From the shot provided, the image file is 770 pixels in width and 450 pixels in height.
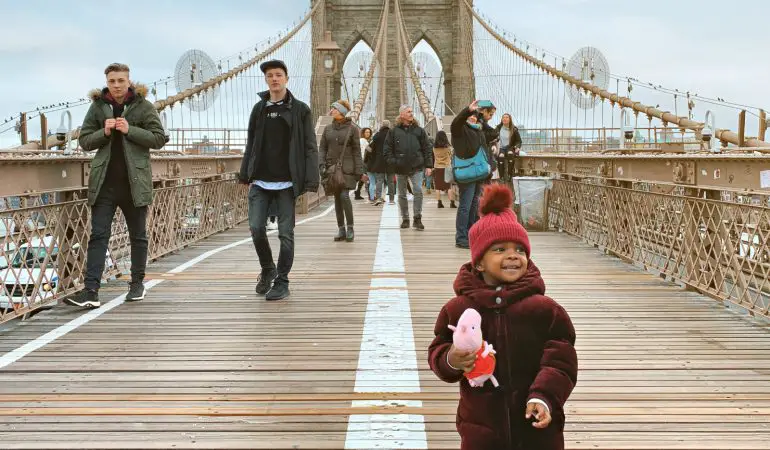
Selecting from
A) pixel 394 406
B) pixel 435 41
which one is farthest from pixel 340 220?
pixel 435 41

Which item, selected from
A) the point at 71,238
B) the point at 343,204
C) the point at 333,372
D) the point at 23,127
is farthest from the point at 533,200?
the point at 23,127

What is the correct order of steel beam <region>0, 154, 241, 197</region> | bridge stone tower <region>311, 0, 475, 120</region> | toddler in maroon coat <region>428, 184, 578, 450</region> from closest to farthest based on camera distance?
toddler in maroon coat <region>428, 184, 578, 450</region>, steel beam <region>0, 154, 241, 197</region>, bridge stone tower <region>311, 0, 475, 120</region>

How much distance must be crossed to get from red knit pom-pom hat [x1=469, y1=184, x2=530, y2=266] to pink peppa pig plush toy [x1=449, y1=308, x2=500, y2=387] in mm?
272

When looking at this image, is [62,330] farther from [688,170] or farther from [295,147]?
[688,170]

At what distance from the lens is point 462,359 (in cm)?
269

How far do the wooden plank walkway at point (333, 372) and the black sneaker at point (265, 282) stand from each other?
0.08 meters

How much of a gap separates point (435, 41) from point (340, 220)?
145 ft

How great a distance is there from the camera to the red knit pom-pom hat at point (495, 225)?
2879 millimetres

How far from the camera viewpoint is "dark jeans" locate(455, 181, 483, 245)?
34.6ft

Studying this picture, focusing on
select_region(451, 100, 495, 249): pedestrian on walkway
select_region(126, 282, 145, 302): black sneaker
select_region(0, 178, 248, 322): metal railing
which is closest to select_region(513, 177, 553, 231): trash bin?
select_region(451, 100, 495, 249): pedestrian on walkway

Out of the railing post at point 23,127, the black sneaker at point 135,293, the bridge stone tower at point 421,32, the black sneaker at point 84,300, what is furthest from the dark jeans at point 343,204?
the bridge stone tower at point 421,32

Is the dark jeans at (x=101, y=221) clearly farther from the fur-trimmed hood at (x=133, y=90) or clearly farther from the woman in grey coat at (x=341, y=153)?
the woman in grey coat at (x=341, y=153)

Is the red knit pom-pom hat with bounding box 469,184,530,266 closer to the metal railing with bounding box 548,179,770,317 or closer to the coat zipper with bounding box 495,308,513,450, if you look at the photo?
the coat zipper with bounding box 495,308,513,450

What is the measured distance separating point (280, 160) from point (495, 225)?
4468 mm
